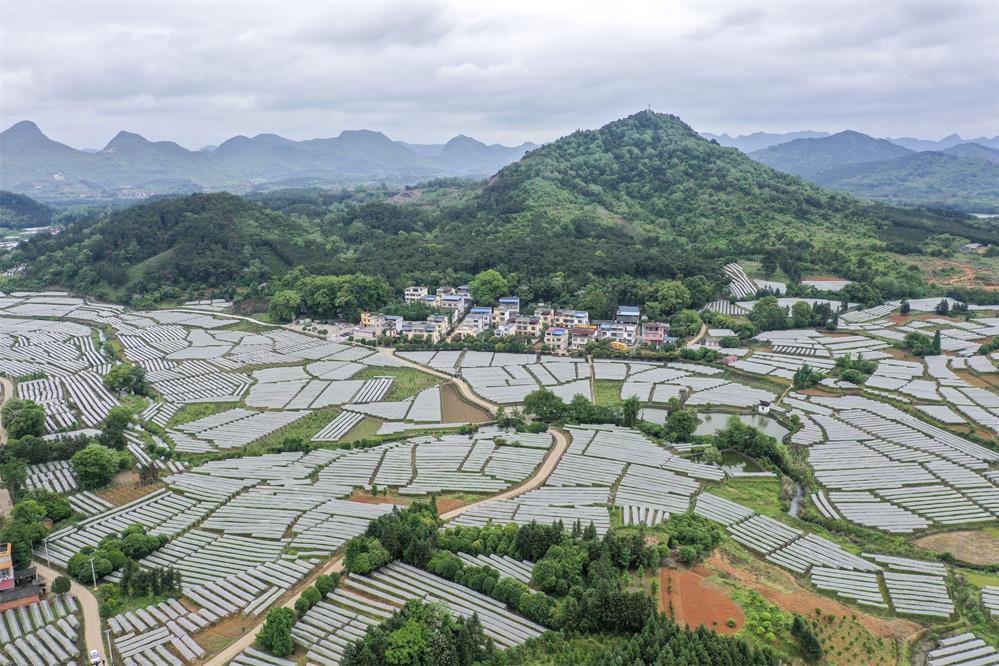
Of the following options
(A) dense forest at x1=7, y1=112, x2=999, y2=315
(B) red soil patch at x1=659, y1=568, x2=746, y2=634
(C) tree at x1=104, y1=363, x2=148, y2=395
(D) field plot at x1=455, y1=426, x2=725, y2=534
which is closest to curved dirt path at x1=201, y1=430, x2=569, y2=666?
(D) field plot at x1=455, y1=426, x2=725, y2=534

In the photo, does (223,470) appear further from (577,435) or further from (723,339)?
(723,339)

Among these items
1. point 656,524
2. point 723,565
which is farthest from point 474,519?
point 723,565

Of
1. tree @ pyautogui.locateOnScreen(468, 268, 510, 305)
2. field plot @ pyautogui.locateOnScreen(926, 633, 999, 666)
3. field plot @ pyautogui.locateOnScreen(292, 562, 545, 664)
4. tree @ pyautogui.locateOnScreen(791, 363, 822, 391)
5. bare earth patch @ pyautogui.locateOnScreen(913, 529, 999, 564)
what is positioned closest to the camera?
field plot @ pyautogui.locateOnScreen(926, 633, 999, 666)

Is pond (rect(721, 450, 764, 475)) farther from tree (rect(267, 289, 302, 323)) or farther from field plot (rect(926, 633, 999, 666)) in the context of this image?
tree (rect(267, 289, 302, 323))

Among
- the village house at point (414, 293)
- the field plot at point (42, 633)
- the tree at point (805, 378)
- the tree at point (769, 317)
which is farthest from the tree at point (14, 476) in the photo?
the tree at point (769, 317)

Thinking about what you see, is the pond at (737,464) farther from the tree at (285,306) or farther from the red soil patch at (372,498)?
the tree at (285,306)

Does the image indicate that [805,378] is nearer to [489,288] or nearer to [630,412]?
[630,412]

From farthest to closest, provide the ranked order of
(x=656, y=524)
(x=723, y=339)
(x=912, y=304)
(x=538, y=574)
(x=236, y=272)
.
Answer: (x=236, y=272)
(x=912, y=304)
(x=723, y=339)
(x=656, y=524)
(x=538, y=574)
